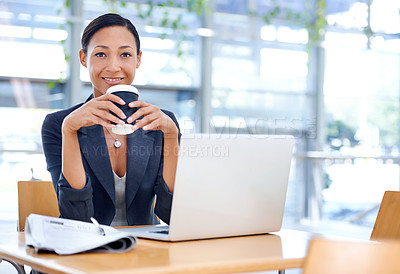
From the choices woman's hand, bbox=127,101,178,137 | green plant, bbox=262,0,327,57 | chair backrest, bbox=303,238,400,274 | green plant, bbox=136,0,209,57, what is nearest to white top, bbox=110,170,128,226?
woman's hand, bbox=127,101,178,137

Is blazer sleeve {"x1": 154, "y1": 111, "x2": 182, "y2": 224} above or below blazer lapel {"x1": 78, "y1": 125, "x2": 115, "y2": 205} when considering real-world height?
below

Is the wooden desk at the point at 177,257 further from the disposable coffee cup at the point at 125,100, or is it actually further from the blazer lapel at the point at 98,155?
the blazer lapel at the point at 98,155

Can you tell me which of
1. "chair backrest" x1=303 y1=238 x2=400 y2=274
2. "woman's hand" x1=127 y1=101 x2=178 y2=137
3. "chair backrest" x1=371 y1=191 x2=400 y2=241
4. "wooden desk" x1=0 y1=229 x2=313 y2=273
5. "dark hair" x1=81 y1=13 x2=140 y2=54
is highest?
"dark hair" x1=81 y1=13 x2=140 y2=54

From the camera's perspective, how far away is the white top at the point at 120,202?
191 cm

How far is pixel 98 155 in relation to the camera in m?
1.87

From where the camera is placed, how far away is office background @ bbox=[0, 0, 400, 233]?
472 centimetres

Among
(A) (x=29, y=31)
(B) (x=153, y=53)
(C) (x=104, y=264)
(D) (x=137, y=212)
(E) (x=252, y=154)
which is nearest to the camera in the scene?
(C) (x=104, y=264)

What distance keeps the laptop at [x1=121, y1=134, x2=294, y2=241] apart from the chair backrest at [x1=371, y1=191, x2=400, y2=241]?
506mm

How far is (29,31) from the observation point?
15.5 ft

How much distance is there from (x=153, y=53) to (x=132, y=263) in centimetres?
418

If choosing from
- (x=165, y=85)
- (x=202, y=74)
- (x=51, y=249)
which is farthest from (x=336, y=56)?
(x=51, y=249)

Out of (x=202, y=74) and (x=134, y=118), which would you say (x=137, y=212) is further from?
(x=202, y=74)

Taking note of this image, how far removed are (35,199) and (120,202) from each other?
359mm

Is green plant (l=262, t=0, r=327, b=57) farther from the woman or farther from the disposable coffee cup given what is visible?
Result: the disposable coffee cup
